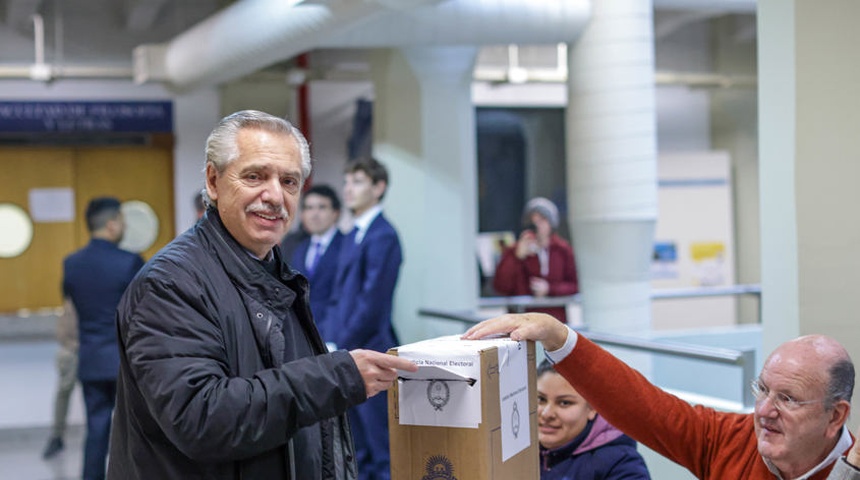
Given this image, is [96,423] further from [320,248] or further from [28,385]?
[28,385]

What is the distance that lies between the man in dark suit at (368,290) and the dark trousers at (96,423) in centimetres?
122

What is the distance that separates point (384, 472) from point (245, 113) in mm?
3393

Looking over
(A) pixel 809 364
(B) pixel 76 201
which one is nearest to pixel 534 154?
(B) pixel 76 201

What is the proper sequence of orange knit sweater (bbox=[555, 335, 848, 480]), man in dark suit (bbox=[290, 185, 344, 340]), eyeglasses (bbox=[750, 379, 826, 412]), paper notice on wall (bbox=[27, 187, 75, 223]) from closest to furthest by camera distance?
eyeglasses (bbox=[750, 379, 826, 412]), orange knit sweater (bbox=[555, 335, 848, 480]), man in dark suit (bbox=[290, 185, 344, 340]), paper notice on wall (bbox=[27, 187, 75, 223])

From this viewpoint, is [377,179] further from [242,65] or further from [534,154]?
[534,154]

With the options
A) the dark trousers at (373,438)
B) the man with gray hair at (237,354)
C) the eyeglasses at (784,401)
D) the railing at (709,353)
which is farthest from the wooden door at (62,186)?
the eyeglasses at (784,401)

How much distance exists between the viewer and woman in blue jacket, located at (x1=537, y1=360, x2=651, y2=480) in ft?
8.25

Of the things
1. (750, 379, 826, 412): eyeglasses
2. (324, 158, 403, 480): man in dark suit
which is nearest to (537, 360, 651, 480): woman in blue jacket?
(750, 379, 826, 412): eyeglasses

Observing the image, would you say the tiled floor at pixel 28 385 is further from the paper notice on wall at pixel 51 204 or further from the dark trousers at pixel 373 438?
the dark trousers at pixel 373 438

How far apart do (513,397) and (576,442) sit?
2.39 feet

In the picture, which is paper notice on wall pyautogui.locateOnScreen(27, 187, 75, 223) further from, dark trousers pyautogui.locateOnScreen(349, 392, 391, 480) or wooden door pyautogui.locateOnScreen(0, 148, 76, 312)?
dark trousers pyautogui.locateOnScreen(349, 392, 391, 480)

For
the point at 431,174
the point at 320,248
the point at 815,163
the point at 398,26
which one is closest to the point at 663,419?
the point at 815,163

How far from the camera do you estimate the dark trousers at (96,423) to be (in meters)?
5.24

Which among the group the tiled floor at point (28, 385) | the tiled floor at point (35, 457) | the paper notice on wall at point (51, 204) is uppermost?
the paper notice on wall at point (51, 204)
